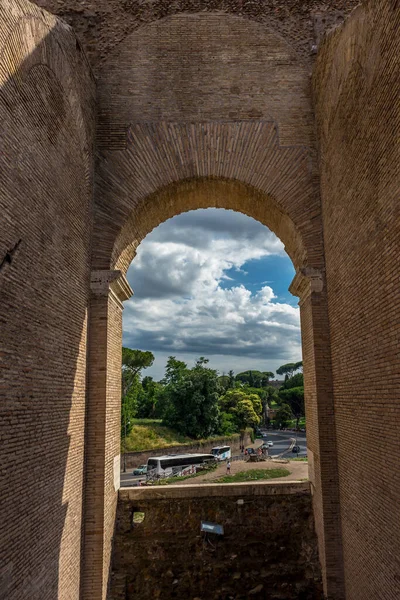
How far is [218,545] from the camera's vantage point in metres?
6.67

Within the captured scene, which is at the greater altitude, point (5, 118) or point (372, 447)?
point (5, 118)

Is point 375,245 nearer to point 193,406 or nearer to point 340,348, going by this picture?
point 340,348

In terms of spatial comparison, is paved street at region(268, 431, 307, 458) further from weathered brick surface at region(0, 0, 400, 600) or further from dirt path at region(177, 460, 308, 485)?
weathered brick surface at region(0, 0, 400, 600)

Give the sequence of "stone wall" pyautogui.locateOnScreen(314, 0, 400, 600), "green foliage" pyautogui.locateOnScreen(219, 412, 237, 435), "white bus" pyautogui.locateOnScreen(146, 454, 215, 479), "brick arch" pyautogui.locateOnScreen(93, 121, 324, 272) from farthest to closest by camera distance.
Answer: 1. "green foliage" pyautogui.locateOnScreen(219, 412, 237, 435)
2. "white bus" pyautogui.locateOnScreen(146, 454, 215, 479)
3. "brick arch" pyautogui.locateOnScreen(93, 121, 324, 272)
4. "stone wall" pyautogui.locateOnScreen(314, 0, 400, 600)

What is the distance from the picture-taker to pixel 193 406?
1086 inches

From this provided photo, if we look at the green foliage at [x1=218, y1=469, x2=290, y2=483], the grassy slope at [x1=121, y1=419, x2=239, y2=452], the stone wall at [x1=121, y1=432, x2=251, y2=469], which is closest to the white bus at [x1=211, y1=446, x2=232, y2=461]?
the stone wall at [x1=121, y1=432, x2=251, y2=469]

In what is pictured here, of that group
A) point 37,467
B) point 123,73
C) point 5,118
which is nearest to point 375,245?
point 5,118

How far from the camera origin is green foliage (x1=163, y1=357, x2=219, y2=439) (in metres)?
27.4

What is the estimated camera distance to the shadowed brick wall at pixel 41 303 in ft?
13.1

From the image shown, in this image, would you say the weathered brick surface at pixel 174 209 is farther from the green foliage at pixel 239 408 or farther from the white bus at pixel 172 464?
the green foliage at pixel 239 408

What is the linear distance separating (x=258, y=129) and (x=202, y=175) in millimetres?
1127

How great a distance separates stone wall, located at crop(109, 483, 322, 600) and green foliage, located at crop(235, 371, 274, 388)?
67.5m

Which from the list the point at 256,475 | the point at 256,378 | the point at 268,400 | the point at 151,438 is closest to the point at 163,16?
the point at 256,475

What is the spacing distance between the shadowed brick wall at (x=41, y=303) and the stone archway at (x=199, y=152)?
664 mm
